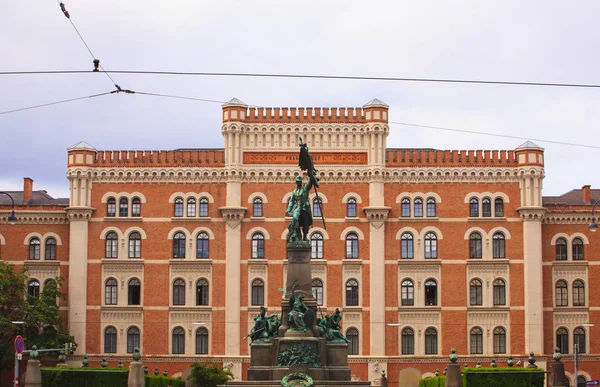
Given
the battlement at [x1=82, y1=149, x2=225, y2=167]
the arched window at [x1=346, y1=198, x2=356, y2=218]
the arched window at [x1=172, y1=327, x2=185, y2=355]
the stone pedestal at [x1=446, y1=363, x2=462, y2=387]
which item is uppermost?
the battlement at [x1=82, y1=149, x2=225, y2=167]

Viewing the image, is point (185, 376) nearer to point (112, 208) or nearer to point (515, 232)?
point (112, 208)

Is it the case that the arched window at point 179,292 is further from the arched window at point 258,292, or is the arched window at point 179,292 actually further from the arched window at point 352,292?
the arched window at point 352,292

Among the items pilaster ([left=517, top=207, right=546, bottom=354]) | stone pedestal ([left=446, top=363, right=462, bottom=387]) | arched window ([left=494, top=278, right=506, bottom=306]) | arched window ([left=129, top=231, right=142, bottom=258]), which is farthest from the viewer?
arched window ([left=129, top=231, right=142, bottom=258])

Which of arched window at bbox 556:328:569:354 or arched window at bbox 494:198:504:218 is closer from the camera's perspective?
arched window at bbox 556:328:569:354

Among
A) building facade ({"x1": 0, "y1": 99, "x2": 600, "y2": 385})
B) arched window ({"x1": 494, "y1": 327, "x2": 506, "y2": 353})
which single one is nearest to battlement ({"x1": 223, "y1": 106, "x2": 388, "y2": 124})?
building facade ({"x1": 0, "y1": 99, "x2": 600, "y2": 385})

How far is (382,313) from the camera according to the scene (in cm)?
7962

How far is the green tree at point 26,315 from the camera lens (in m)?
76.2

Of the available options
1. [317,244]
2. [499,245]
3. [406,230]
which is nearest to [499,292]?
[499,245]

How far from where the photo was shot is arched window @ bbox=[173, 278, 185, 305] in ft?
264

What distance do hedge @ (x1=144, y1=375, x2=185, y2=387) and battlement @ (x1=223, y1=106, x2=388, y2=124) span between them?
62.4 feet

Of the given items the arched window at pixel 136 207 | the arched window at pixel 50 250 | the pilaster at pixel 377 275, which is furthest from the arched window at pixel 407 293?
the arched window at pixel 50 250

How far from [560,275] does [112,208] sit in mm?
31324

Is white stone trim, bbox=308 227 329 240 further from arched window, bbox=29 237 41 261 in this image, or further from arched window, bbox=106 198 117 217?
arched window, bbox=29 237 41 261

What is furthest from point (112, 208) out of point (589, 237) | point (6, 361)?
point (589, 237)
